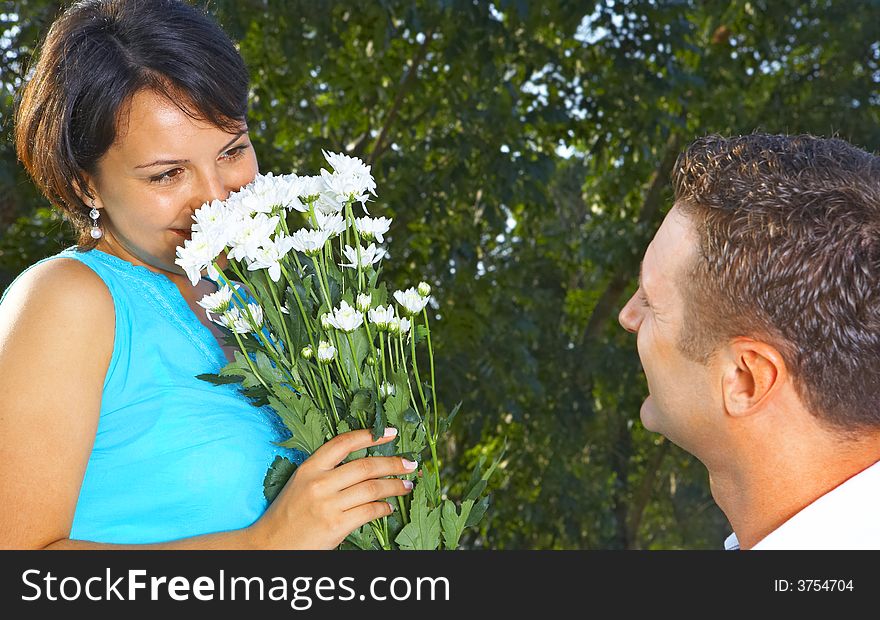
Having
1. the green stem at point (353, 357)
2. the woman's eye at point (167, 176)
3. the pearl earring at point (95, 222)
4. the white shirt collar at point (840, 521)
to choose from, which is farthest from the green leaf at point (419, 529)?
the pearl earring at point (95, 222)

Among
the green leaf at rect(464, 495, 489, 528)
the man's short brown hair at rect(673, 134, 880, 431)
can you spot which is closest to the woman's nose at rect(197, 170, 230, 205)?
the green leaf at rect(464, 495, 489, 528)

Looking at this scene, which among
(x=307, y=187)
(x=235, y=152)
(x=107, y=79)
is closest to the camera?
(x=307, y=187)

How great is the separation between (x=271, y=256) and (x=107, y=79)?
62cm

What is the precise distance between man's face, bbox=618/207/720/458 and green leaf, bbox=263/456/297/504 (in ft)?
2.34

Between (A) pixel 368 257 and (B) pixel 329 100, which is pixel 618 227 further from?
(A) pixel 368 257

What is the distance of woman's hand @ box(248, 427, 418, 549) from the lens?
177 centimetres

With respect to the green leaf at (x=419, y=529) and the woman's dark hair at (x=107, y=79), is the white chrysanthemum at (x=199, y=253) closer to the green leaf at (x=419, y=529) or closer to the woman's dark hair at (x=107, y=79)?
the woman's dark hair at (x=107, y=79)

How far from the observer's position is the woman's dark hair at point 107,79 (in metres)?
2.07

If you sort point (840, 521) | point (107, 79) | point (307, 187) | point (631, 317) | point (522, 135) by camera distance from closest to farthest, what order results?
point (840, 521)
point (307, 187)
point (631, 317)
point (107, 79)
point (522, 135)

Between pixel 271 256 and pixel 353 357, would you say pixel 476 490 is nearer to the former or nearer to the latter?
pixel 353 357

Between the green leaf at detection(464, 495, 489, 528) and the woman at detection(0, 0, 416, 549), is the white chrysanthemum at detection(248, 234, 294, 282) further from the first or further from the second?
the green leaf at detection(464, 495, 489, 528)

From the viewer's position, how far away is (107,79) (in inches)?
81.3

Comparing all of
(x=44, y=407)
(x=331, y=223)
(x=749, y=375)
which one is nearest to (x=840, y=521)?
(x=749, y=375)

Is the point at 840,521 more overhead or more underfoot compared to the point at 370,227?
more underfoot
